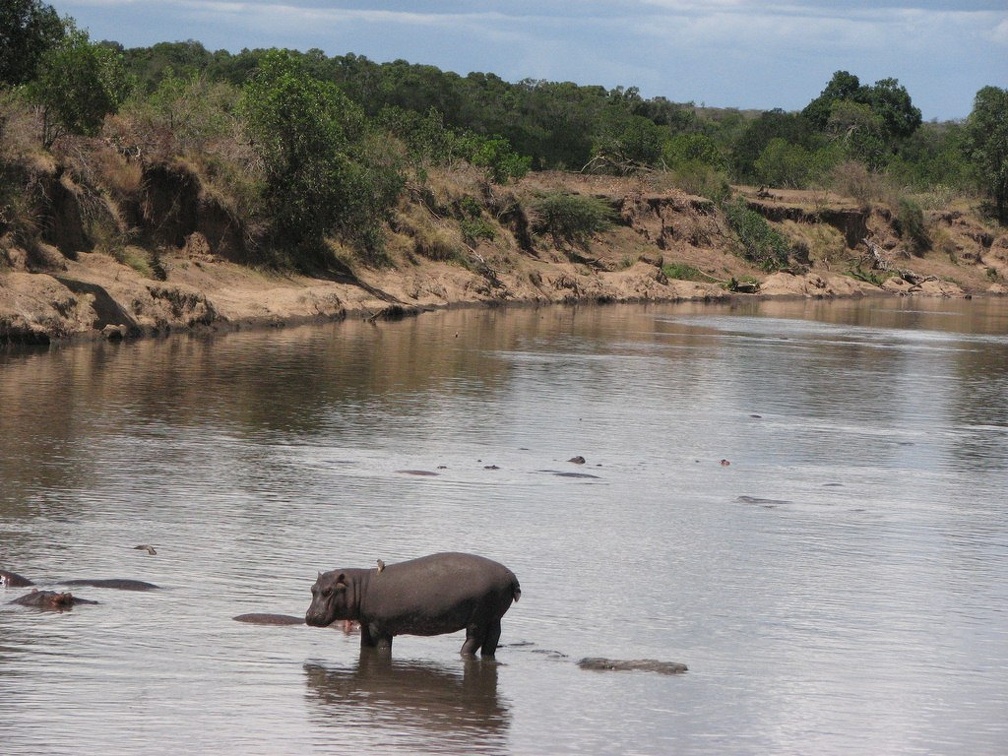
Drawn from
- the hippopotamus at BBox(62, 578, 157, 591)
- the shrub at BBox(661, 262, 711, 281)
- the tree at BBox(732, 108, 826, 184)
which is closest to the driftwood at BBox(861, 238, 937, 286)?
the tree at BBox(732, 108, 826, 184)

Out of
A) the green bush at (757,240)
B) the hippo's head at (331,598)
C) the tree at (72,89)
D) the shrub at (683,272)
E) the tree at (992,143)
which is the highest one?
the tree at (992,143)

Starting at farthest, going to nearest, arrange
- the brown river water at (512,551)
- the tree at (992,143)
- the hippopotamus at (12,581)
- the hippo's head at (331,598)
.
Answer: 1. the tree at (992,143)
2. the hippopotamus at (12,581)
3. the hippo's head at (331,598)
4. the brown river water at (512,551)

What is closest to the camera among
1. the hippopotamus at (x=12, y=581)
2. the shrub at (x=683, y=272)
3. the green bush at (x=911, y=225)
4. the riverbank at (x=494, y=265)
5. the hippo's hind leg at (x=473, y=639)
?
the hippo's hind leg at (x=473, y=639)

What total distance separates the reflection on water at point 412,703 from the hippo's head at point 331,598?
1.00 ft

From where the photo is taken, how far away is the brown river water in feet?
27.6

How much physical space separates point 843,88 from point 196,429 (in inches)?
4948

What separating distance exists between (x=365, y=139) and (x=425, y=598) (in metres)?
46.3

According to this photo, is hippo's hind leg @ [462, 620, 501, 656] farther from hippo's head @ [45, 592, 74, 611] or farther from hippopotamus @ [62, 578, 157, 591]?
hippo's head @ [45, 592, 74, 611]

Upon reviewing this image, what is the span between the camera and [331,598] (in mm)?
9219

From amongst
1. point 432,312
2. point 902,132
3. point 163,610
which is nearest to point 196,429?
point 163,610

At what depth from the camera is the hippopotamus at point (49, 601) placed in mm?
10094

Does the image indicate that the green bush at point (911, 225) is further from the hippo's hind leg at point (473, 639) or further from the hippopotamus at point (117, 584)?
the hippo's hind leg at point (473, 639)

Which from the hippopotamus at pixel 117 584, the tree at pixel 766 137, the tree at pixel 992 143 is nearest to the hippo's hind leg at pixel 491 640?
the hippopotamus at pixel 117 584

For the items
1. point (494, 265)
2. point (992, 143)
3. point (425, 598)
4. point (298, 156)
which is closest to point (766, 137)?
point (992, 143)
